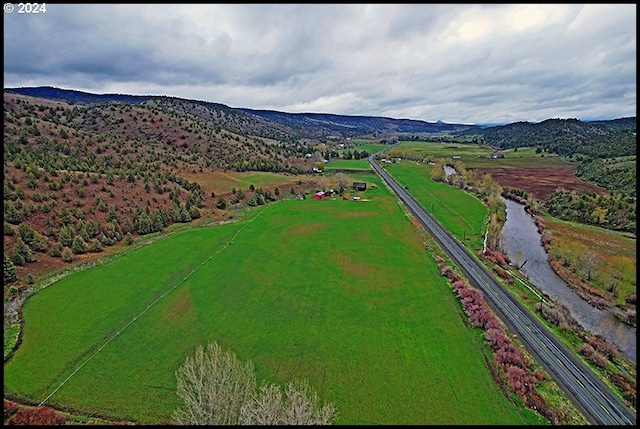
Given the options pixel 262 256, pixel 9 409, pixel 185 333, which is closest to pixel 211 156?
pixel 262 256

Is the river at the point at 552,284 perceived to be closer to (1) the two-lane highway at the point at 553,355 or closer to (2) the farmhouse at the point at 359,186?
(1) the two-lane highway at the point at 553,355

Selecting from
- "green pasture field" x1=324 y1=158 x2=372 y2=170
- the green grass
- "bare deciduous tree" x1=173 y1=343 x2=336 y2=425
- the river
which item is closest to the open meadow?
the river

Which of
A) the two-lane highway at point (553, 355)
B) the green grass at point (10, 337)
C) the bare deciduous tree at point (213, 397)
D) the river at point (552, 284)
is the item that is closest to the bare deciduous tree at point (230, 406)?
the bare deciduous tree at point (213, 397)

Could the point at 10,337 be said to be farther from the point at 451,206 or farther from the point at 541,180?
the point at 541,180

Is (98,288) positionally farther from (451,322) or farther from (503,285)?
(503,285)

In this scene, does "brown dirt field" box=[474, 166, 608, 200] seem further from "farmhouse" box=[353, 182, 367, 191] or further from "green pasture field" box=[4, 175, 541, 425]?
"green pasture field" box=[4, 175, 541, 425]
